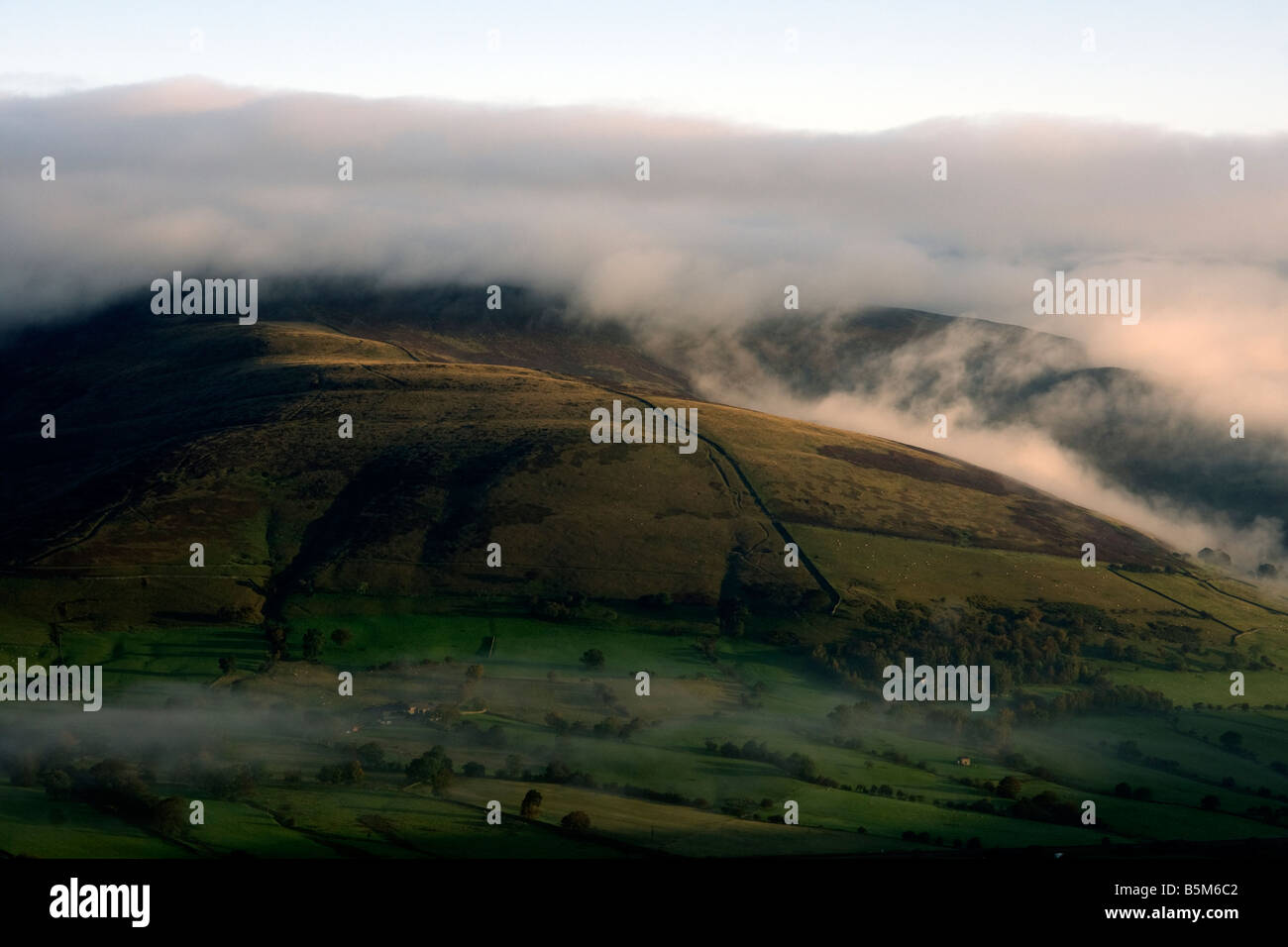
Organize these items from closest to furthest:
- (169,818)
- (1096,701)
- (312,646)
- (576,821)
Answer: (169,818) < (576,821) < (312,646) < (1096,701)

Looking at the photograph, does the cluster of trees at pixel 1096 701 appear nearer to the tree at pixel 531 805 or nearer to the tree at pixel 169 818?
the tree at pixel 531 805

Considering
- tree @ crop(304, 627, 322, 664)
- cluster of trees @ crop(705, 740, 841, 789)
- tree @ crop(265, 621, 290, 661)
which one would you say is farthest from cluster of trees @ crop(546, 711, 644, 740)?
tree @ crop(265, 621, 290, 661)

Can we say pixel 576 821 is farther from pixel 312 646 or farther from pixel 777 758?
pixel 312 646

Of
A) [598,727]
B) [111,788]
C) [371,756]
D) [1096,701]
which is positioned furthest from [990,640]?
[111,788]

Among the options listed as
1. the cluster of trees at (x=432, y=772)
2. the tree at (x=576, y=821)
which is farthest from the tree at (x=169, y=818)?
the tree at (x=576, y=821)

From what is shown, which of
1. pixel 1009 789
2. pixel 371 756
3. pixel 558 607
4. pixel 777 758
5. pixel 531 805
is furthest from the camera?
pixel 558 607
